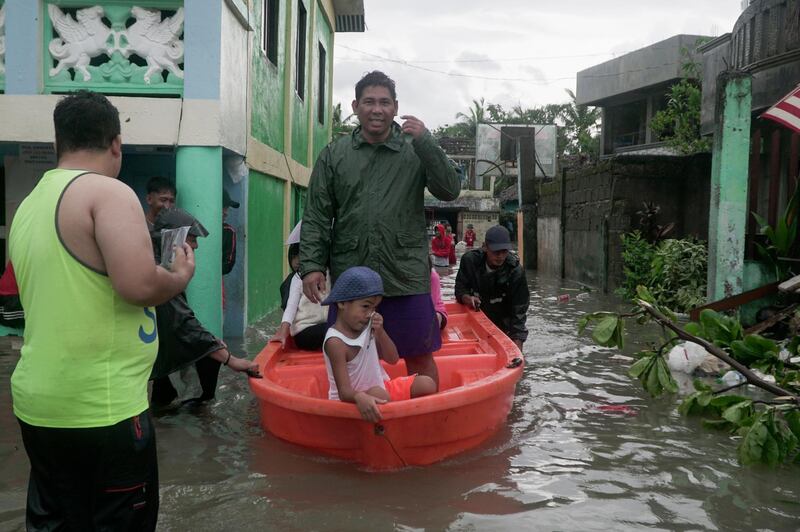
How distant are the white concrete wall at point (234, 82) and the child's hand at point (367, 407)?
3.54 meters

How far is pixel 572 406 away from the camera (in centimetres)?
577

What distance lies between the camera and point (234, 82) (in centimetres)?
696

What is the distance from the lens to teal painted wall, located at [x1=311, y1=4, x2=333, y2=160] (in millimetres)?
13625

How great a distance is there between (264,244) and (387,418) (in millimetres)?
6168

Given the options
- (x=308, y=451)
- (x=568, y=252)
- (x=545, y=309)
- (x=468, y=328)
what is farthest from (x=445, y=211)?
(x=308, y=451)

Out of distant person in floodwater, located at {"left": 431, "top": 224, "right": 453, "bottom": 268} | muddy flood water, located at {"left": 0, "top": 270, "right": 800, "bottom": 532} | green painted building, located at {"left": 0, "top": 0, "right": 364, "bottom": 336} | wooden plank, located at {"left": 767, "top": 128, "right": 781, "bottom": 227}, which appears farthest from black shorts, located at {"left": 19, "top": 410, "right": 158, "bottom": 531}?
distant person in floodwater, located at {"left": 431, "top": 224, "right": 453, "bottom": 268}

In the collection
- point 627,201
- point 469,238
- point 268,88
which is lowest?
point 469,238

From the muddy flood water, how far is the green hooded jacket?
1.07 m

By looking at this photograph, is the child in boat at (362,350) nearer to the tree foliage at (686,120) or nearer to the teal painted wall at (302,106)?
the teal painted wall at (302,106)

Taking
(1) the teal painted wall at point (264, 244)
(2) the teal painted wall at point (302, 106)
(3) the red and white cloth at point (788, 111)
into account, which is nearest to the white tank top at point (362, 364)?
(1) the teal painted wall at point (264, 244)

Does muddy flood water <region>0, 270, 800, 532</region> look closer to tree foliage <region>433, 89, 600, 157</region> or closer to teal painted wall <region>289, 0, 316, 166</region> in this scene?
teal painted wall <region>289, 0, 316, 166</region>

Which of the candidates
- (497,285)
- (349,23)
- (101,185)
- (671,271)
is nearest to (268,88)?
(497,285)

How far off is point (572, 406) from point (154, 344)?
4096 mm

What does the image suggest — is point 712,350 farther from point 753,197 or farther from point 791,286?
point 753,197
